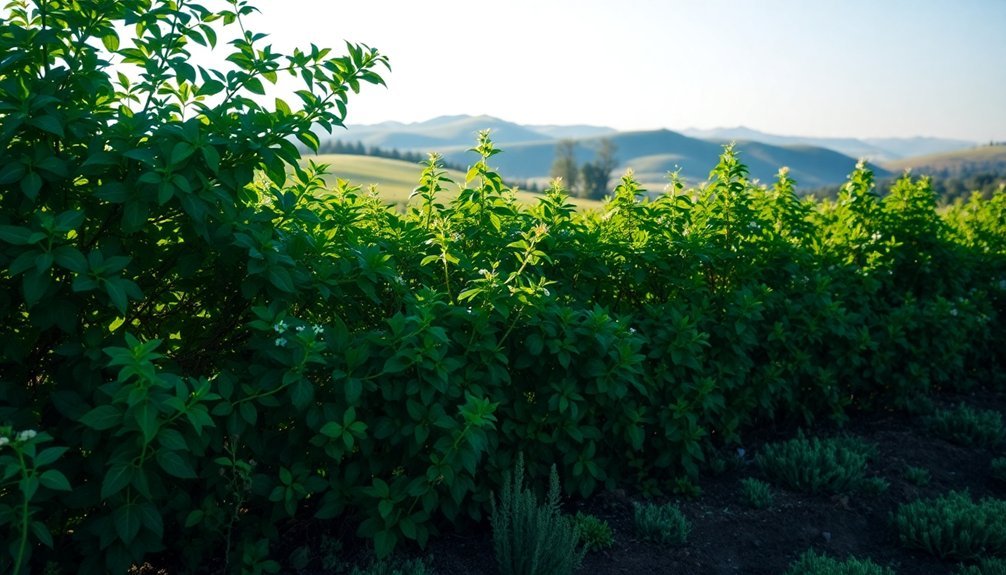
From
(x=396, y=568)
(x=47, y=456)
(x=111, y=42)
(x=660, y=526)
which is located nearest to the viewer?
(x=47, y=456)

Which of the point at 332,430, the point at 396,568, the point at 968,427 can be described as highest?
the point at 332,430

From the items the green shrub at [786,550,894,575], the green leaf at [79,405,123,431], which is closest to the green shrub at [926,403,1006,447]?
the green shrub at [786,550,894,575]

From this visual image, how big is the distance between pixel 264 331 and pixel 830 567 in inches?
108

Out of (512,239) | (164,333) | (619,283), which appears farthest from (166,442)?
(619,283)

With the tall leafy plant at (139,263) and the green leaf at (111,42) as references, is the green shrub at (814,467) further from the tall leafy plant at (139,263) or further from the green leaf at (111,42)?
the green leaf at (111,42)

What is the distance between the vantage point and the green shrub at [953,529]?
152 inches

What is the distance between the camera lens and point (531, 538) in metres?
3.19

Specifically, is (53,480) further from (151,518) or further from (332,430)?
(332,430)

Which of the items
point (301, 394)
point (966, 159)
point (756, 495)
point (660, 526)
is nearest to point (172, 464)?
point (301, 394)

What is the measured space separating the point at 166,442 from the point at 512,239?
2.15 m

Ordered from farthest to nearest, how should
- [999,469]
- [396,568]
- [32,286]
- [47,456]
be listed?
[999,469] → [396,568] → [32,286] → [47,456]

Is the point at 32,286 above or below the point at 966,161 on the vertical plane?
above

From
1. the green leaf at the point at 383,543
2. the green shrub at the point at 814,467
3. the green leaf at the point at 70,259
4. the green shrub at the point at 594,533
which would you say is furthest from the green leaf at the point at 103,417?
the green shrub at the point at 814,467

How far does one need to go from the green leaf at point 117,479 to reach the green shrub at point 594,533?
2.04 m
